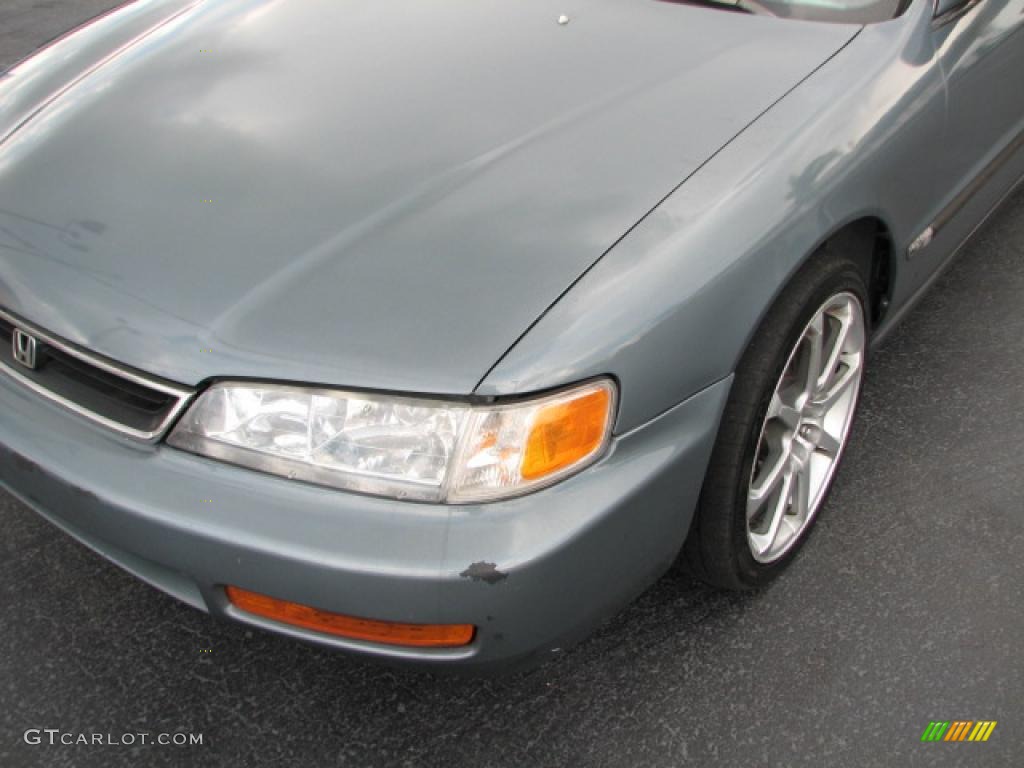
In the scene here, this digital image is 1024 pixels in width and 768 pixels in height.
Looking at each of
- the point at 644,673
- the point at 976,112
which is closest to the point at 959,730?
the point at 644,673

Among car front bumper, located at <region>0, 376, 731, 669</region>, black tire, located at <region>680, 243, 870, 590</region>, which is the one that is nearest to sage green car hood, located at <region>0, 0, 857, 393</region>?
car front bumper, located at <region>0, 376, 731, 669</region>

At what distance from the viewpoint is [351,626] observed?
4.94 ft

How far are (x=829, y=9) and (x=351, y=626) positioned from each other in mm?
1514

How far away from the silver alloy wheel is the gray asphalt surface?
120 millimetres

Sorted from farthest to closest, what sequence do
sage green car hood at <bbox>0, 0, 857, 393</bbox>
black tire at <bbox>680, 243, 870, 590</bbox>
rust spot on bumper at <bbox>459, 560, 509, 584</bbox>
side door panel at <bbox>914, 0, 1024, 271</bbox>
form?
side door panel at <bbox>914, 0, 1024, 271</bbox> < black tire at <bbox>680, 243, 870, 590</bbox> < sage green car hood at <bbox>0, 0, 857, 393</bbox> < rust spot on bumper at <bbox>459, 560, 509, 584</bbox>

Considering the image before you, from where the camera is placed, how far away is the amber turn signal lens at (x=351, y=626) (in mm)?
1478

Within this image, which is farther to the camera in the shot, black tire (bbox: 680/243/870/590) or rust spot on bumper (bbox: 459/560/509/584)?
black tire (bbox: 680/243/870/590)

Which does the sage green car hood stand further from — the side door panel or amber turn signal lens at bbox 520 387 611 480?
the side door panel

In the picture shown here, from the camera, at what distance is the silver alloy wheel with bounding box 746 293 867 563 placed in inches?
77.1

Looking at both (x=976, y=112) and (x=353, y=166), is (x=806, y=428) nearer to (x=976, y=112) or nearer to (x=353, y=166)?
(x=976, y=112)

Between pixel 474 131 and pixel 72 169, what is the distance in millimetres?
730

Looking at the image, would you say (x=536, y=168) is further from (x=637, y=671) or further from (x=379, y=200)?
(x=637, y=671)

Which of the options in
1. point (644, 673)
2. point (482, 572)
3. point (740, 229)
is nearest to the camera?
point (482, 572)

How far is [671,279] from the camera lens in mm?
1543
